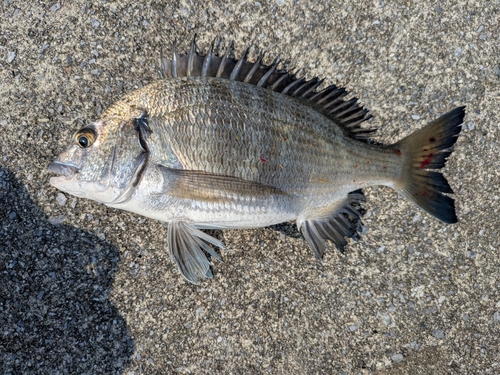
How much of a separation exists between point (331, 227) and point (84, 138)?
60.7 inches

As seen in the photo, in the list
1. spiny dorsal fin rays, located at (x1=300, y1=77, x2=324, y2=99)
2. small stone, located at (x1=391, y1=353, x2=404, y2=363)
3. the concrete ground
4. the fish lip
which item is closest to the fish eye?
the fish lip

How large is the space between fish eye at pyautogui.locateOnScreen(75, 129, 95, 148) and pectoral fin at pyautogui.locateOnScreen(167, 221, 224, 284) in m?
0.62

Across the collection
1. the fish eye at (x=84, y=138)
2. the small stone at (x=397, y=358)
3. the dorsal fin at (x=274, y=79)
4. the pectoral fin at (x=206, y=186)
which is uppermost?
the dorsal fin at (x=274, y=79)

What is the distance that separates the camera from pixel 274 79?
234 centimetres

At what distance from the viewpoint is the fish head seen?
199cm

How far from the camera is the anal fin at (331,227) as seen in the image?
239cm

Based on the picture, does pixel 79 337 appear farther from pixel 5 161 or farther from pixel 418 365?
pixel 418 365

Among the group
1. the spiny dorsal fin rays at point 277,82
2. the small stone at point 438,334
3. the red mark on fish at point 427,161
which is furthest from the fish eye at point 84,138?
the small stone at point 438,334

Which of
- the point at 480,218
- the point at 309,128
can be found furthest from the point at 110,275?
the point at 480,218

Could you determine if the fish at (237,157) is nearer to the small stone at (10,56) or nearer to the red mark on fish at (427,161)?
the red mark on fish at (427,161)

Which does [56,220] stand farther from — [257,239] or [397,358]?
[397,358]

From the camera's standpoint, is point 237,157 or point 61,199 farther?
point 61,199

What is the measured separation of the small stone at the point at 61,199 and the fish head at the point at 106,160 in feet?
1.49

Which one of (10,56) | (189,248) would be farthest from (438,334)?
(10,56)
